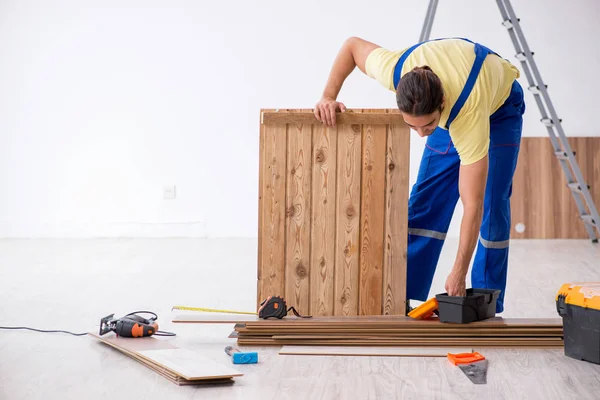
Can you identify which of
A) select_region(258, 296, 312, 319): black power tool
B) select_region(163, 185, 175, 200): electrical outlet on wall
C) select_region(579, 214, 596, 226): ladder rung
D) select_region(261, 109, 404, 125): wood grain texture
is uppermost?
select_region(261, 109, 404, 125): wood grain texture

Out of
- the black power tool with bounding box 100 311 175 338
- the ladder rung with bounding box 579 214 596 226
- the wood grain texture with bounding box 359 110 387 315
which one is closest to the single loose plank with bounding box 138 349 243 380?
the black power tool with bounding box 100 311 175 338

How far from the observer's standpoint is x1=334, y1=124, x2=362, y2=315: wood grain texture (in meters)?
3.06

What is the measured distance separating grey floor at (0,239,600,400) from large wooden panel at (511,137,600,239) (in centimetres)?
74

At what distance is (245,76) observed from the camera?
267 inches

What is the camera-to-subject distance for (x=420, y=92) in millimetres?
2584

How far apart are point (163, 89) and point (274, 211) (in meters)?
4.02

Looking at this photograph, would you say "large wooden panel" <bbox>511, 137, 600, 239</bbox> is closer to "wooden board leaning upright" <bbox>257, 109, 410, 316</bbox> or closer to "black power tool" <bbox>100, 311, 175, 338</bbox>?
"wooden board leaning upright" <bbox>257, 109, 410, 316</bbox>

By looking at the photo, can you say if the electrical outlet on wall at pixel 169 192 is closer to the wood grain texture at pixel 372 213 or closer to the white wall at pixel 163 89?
the white wall at pixel 163 89

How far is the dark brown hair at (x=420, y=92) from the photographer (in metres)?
2.59

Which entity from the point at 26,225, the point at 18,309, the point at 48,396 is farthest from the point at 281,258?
the point at 26,225

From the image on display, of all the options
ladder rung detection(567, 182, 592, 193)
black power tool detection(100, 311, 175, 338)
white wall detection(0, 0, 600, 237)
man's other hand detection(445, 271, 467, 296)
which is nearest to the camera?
man's other hand detection(445, 271, 467, 296)

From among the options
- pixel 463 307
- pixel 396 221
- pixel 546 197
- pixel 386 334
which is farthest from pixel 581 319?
pixel 546 197

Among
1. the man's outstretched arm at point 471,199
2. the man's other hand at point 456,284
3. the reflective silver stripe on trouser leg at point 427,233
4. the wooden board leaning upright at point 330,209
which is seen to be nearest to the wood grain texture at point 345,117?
the wooden board leaning upright at point 330,209

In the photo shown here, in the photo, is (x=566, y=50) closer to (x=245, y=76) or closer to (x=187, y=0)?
(x=245, y=76)
